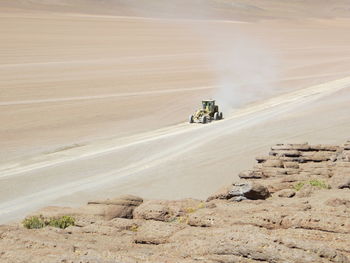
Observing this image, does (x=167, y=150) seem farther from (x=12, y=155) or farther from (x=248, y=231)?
(x=248, y=231)

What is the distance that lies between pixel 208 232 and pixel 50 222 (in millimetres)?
3989

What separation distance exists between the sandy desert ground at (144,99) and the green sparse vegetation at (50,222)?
25.3 ft

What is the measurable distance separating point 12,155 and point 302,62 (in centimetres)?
4824

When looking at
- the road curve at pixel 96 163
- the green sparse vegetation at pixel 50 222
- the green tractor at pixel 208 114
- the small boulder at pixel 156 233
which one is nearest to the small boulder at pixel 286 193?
the small boulder at pixel 156 233

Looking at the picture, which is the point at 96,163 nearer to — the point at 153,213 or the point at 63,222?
the point at 63,222

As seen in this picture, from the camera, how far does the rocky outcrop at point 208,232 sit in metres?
7.51

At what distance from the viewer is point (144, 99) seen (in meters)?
46.2

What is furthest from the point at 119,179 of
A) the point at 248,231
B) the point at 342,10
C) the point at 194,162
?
the point at 342,10

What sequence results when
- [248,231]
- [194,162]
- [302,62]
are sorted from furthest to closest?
[302,62] → [194,162] → [248,231]

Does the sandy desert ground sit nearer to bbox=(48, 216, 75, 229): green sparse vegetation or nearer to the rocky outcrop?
the rocky outcrop

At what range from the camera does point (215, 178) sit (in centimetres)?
2234

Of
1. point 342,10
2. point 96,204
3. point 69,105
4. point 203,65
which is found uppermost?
point 342,10

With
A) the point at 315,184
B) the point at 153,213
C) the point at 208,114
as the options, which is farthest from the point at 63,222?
the point at 208,114

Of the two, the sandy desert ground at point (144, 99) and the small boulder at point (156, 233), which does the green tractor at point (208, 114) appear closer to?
the sandy desert ground at point (144, 99)
